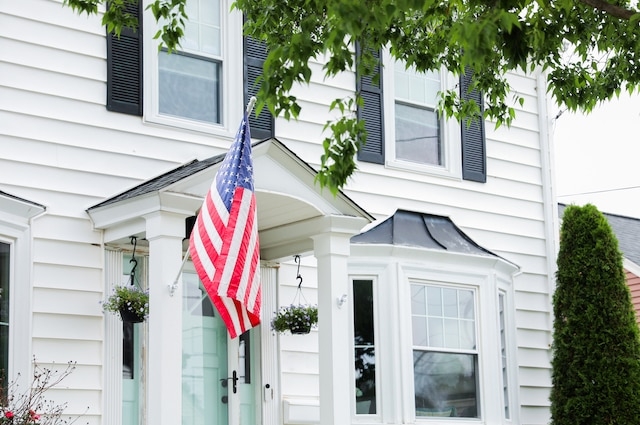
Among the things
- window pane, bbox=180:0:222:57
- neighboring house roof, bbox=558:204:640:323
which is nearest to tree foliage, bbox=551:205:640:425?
window pane, bbox=180:0:222:57

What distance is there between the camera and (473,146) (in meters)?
13.4

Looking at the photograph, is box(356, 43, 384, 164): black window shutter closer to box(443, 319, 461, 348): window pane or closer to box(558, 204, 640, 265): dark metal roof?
box(443, 319, 461, 348): window pane

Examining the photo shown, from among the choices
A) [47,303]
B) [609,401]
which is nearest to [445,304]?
[609,401]

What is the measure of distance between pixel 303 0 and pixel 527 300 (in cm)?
630

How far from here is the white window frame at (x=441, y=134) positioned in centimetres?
1268

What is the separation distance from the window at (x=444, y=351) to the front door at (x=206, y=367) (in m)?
2.04

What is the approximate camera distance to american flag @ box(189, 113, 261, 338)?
28.3 feet

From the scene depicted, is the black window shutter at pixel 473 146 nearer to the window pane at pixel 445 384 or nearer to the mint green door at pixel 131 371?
the window pane at pixel 445 384

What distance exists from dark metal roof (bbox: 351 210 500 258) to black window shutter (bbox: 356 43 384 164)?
0.67 meters

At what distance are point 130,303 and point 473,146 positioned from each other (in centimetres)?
514

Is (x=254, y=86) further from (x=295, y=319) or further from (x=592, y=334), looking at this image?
(x=592, y=334)

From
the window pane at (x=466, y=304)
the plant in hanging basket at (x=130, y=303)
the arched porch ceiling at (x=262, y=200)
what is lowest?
the plant in hanging basket at (x=130, y=303)

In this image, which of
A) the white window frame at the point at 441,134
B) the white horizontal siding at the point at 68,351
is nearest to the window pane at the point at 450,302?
the white window frame at the point at 441,134

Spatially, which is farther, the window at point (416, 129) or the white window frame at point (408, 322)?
the window at point (416, 129)
